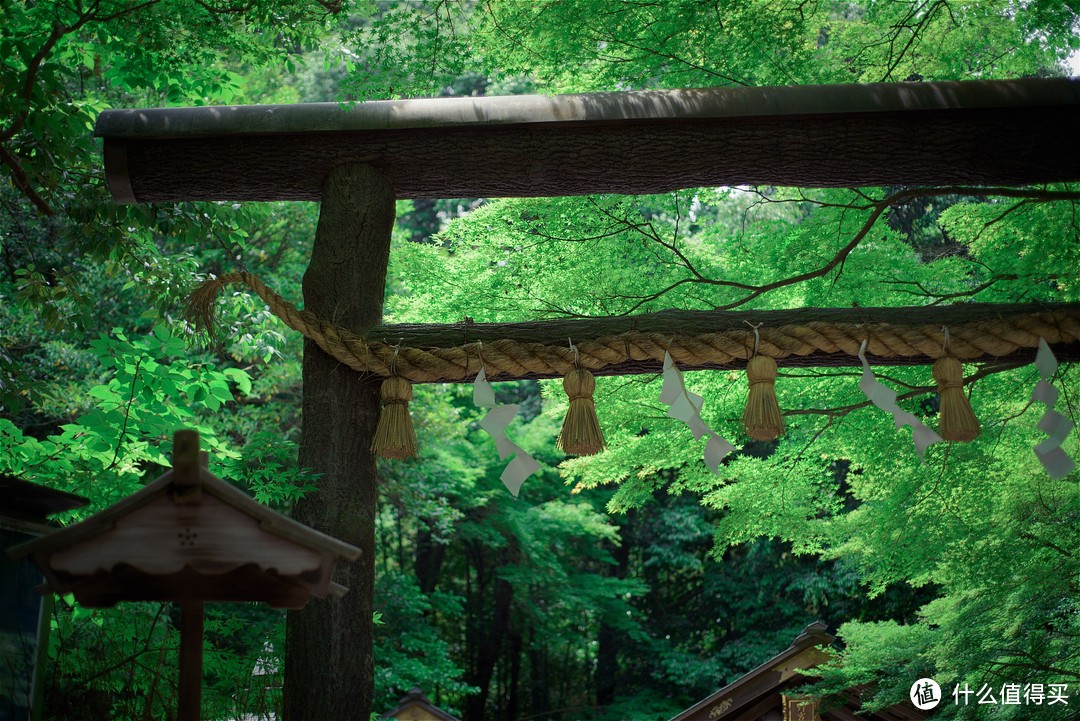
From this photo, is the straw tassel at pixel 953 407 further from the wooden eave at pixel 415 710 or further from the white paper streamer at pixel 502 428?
the wooden eave at pixel 415 710

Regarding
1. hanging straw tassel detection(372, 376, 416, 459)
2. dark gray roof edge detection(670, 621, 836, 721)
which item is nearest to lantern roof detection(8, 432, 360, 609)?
hanging straw tassel detection(372, 376, 416, 459)

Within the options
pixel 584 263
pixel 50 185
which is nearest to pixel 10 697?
pixel 50 185

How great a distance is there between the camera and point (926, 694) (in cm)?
362

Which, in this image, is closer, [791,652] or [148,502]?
[148,502]

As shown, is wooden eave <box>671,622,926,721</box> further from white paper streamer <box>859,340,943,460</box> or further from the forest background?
white paper streamer <box>859,340,943,460</box>

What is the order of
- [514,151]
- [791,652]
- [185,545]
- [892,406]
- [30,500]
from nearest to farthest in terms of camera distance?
1. [185,545]
2. [30,500]
3. [892,406]
4. [514,151]
5. [791,652]

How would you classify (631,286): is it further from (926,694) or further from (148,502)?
(148,502)

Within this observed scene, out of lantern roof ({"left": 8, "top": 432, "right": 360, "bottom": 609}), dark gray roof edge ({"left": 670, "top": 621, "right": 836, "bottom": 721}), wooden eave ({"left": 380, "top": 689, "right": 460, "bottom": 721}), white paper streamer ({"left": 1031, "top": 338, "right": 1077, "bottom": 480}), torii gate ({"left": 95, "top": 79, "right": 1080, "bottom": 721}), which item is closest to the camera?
lantern roof ({"left": 8, "top": 432, "right": 360, "bottom": 609})

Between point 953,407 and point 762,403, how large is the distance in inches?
18.5

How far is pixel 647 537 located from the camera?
9.17 meters

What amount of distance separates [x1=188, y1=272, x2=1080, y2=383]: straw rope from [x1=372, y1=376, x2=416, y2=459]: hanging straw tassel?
39mm

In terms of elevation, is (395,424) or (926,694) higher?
(395,424)

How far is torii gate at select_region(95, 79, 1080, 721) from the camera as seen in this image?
244 cm

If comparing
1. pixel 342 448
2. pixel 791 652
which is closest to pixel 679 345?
pixel 342 448
